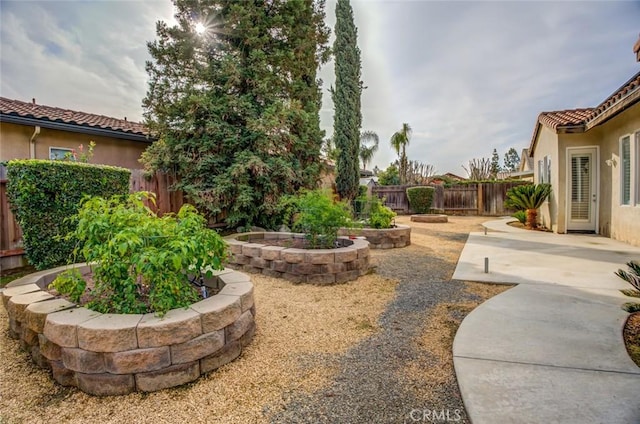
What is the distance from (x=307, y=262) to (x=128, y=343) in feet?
9.10

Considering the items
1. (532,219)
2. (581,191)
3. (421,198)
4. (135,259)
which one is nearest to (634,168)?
(581,191)

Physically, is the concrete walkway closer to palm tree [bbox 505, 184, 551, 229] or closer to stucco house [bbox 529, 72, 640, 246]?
stucco house [bbox 529, 72, 640, 246]

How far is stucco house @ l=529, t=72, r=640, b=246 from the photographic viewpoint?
6.49 m

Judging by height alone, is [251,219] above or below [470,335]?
above

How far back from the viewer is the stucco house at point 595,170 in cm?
649

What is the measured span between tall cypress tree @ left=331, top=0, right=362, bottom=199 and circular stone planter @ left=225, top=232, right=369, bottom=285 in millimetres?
6194

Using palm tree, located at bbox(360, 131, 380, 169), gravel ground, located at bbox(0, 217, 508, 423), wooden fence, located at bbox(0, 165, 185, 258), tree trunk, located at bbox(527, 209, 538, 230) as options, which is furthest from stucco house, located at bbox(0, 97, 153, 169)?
palm tree, located at bbox(360, 131, 380, 169)

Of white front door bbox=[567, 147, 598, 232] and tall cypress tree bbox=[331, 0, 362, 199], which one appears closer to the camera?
white front door bbox=[567, 147, 598, 232]

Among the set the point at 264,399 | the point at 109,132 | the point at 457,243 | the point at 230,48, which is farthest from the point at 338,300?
the point at 109,132

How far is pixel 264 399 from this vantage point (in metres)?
2.01

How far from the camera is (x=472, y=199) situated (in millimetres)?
17219

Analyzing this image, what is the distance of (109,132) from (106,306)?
286 inches

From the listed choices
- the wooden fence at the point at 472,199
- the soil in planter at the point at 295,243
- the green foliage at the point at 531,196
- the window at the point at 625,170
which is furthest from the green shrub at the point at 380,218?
the wooden fence at the point at 472,199

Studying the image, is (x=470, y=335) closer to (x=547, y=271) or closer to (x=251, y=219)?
(x=547, y=271)
